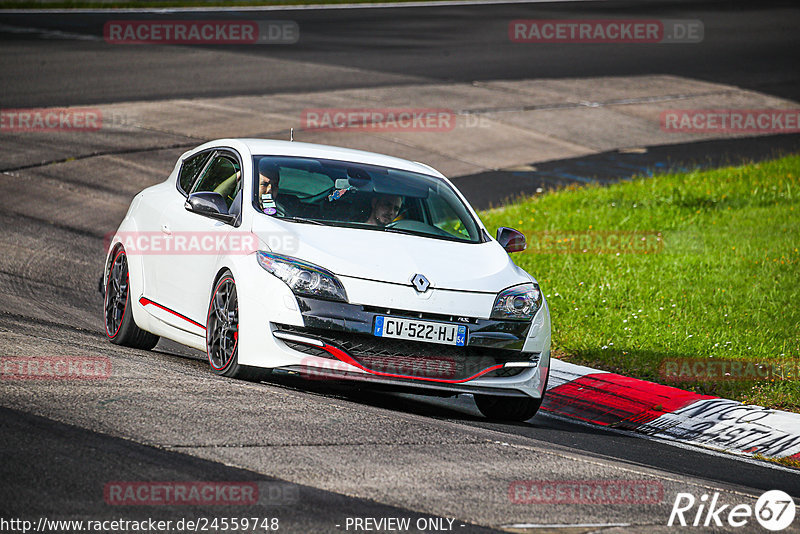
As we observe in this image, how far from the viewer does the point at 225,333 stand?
7477 millimetres

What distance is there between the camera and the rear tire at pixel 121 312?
29.0 feet

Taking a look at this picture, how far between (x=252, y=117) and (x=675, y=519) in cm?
1531

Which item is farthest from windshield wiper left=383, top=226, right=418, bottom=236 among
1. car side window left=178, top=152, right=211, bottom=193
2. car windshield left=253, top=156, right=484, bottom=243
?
car side window left=178, top=152, right=211, bottom=193

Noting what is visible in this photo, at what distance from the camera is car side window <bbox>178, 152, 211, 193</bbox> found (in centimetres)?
891

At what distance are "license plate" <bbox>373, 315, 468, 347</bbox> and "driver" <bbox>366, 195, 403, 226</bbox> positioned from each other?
119 cm

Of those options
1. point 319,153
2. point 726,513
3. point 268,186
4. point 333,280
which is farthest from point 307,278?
point 726,513

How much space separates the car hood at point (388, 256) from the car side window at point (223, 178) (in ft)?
2.33

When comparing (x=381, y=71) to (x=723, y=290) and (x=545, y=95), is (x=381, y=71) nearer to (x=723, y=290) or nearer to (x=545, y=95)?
(x=545, y=95)

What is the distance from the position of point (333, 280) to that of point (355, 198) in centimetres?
121

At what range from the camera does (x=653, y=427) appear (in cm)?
847

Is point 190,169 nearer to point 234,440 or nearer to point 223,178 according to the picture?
point 223,178

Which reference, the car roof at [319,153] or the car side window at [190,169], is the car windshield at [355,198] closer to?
the car roof at [319,153]

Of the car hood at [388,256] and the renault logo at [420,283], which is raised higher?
the car hood at [388,256]

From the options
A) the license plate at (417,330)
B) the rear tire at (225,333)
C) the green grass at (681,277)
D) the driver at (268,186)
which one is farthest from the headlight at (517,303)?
the green grass at (681,277)
